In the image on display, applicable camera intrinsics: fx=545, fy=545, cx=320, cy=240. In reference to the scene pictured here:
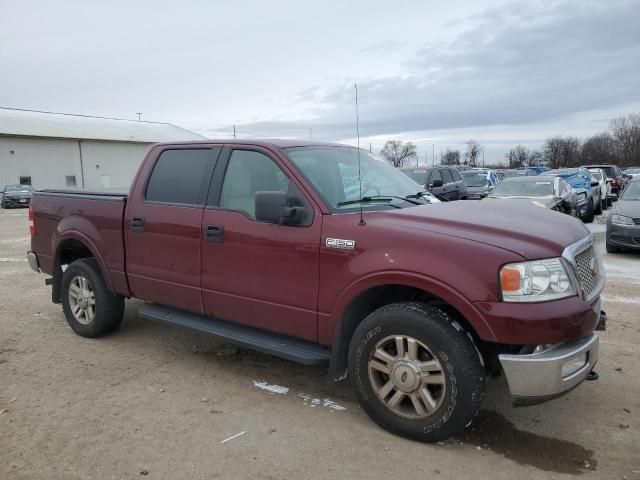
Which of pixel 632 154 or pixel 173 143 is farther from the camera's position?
pixel 632 154

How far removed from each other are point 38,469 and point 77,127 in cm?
5301

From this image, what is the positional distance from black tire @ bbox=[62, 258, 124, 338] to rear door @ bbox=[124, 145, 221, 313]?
1.68 feet

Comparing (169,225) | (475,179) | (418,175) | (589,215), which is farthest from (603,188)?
(169,225)

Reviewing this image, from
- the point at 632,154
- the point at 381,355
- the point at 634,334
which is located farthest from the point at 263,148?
the point at 632,154

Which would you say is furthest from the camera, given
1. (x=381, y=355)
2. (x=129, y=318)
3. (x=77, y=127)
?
(x=77, y=127)

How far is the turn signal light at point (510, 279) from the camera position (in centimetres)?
309

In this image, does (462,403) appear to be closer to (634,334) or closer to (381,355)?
(381,355)

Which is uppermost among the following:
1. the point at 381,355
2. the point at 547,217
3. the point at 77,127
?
the point at 77,127

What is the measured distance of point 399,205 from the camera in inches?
163

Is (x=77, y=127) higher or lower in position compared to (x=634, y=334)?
higher

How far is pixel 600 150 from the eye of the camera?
276 feet

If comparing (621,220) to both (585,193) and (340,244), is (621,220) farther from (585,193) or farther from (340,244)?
(340,244)

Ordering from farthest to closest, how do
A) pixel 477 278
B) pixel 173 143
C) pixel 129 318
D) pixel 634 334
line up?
pixel 129 318 → pixel 634 334 → pixel 173 143 → pixel 477 278

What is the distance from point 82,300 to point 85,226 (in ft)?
2.61
